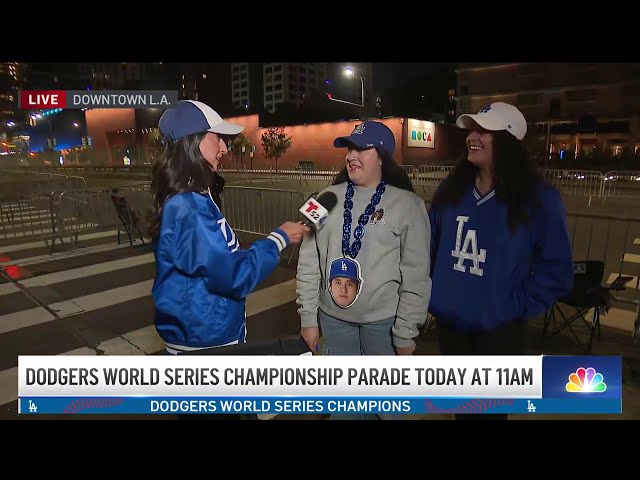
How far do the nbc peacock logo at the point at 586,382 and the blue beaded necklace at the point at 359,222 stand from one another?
60.5 inches

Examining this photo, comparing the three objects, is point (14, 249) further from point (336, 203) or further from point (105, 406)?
point (336, 203)

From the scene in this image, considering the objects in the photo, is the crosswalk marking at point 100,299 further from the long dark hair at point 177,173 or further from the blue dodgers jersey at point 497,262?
the blue dodgers jersey at point 497,262

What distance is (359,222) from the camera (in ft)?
7.83

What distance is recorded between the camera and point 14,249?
8.67m

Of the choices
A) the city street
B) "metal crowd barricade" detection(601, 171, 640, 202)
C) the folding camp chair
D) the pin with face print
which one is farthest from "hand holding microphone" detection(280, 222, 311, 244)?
"metal crowd barricade" detection(601, 171, 640, 202)

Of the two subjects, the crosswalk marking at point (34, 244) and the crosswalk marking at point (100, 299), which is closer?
the crosswalk marking at point (100, 299)

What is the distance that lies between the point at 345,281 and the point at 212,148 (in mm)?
987

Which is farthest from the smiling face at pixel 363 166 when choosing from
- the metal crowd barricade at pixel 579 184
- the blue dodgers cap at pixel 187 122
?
the metal crowd barricade at pixel 579 184

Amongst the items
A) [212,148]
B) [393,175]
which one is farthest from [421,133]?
[212,148]

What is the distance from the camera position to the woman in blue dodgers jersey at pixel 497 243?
2.23 m

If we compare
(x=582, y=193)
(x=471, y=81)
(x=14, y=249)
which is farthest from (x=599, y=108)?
(x=14, y=249)

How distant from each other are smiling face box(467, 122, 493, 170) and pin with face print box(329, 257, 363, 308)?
0.84 m

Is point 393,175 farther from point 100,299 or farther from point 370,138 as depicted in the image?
point 100,299

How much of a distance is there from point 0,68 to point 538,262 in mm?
4050
